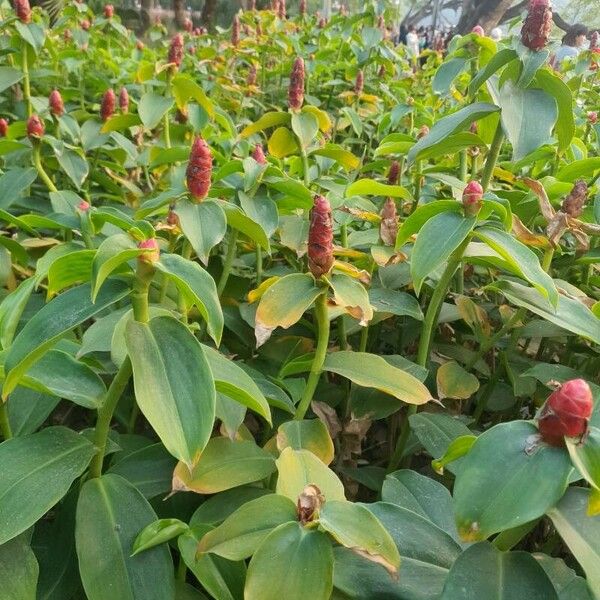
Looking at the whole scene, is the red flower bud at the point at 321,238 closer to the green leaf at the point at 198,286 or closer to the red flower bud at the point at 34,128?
the green leaf at the point at 198,286

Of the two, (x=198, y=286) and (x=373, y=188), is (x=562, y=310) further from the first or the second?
(x=198, y=286)

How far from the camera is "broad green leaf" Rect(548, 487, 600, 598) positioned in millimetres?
517

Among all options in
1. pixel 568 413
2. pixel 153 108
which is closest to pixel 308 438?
pixel 568 413

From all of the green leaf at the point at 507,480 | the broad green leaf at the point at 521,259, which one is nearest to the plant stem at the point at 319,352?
the broad green leaf at the point at 521,259

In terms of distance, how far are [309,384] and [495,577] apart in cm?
35

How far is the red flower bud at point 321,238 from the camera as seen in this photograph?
0.79 m

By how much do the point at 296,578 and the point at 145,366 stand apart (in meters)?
0.24

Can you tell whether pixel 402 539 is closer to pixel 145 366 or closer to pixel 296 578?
pixel 296 578

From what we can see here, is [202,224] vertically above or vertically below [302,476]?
above

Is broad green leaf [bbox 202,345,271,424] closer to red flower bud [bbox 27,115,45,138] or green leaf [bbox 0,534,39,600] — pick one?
green leaf [bbox 0,534,39,600]

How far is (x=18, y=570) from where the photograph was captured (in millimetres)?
662

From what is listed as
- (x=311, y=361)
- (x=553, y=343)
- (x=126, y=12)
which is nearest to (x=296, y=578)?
(x=311, y=361)

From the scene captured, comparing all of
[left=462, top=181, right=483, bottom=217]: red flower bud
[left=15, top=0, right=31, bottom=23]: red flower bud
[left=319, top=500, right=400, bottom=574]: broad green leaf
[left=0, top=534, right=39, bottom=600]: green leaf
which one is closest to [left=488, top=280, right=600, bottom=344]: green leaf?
[left=462, top=181, right=483, bottom=217]: red flower bud

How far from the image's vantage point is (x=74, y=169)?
5.09 ft
